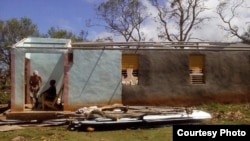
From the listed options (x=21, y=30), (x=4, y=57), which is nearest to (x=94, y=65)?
(x=4, y=57)

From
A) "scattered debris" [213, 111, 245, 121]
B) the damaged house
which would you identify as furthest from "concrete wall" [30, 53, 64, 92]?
"scattered debris" [213, 111, 245, 121]

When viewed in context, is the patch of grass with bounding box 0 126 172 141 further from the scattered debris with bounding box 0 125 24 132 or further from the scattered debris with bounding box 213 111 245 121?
the scattered debris with bounding box 213 111 245 121

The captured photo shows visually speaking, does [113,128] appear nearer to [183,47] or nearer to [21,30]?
[183,47]

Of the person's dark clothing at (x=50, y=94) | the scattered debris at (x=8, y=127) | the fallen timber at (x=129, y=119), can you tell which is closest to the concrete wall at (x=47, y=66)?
the person's dark clothing at (x=50, y=94)

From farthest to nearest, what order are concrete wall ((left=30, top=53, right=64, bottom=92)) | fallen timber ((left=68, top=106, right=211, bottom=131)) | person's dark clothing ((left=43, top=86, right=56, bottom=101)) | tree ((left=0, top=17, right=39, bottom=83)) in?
1. tree ((left=0, top=17, right=39, bottom=83))
2. concrete wall ((left=30, top=53, right=64, bottom=92))
3. person's dark clothing ((left=43, top=86, right=56, bottom=101))
4. fallen timber ((left=68, top=106, right=211, bottom=131))

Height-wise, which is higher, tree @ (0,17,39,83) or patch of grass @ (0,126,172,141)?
tree @ (0,17,39,83)

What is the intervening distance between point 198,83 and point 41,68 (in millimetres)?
7410

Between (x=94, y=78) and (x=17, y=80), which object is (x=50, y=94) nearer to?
(x=17, y=80)

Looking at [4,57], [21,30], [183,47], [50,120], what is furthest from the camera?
[21,30]

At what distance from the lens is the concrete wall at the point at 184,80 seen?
17.3 m

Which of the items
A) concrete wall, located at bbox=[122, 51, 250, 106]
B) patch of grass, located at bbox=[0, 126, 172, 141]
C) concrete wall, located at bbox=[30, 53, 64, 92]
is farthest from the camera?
concrete wall, located at bbox=[30, 53, 64, 92]

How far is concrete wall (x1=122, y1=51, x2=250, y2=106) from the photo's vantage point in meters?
17.3

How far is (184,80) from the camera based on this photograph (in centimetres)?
1752

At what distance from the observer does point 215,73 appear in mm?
17812
